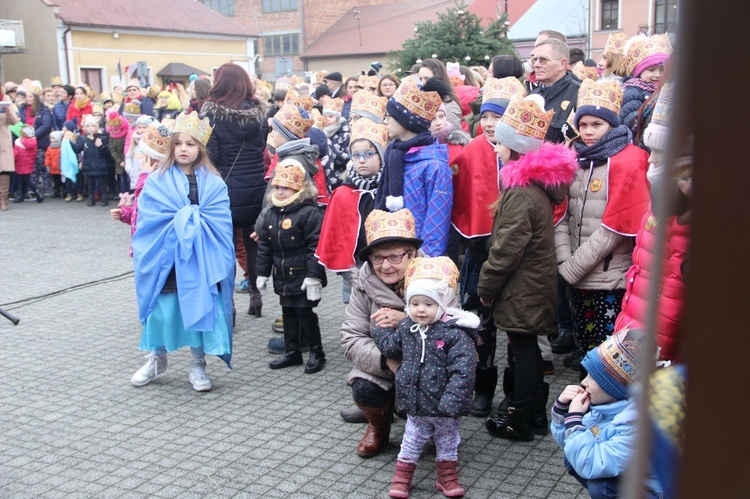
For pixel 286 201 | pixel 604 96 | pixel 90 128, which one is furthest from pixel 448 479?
pixel 90 128

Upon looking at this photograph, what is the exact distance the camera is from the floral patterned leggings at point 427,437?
409cm

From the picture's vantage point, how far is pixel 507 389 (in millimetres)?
5020

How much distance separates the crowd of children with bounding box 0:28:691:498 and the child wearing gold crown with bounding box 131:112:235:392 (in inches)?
0.4

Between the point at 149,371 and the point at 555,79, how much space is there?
3605 millimetres

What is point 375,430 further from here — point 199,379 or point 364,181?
point 364,181

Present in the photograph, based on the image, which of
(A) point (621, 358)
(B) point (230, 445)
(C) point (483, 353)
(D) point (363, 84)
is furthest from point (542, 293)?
(D) point (363, 84)

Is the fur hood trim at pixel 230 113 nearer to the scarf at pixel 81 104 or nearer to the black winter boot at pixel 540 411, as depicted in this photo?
the black winter boot at pixel 540 411

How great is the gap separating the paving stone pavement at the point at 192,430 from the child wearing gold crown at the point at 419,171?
120cm

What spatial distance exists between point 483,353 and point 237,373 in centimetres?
199

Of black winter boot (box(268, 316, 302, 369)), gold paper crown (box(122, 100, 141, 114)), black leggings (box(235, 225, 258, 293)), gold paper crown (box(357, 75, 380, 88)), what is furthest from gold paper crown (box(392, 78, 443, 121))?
gold paper crown (box(122, 100, 141, 114))

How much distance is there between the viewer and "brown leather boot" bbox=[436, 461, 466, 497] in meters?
4.05

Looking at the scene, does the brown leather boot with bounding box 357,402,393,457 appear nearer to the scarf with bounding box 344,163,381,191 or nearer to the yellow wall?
the scarf with bounding box 344,163,381,191

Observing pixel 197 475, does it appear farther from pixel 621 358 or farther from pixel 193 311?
pixel 621 358

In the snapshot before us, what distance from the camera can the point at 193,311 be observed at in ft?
18.2
